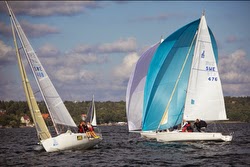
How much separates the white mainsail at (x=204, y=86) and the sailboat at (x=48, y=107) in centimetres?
1032

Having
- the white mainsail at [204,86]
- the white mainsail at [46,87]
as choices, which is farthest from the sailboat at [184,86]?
the white mainsail at [46,87]

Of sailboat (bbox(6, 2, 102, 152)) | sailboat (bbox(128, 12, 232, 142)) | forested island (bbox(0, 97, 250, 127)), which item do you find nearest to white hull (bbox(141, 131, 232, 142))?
sailboat (bbox(128, 12, 232, 142))

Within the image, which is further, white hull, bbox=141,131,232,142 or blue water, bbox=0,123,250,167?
white hull, bbox=141,131,232,142

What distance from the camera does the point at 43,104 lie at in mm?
36344

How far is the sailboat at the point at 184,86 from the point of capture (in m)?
41.7

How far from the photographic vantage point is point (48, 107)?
3497 centimetres

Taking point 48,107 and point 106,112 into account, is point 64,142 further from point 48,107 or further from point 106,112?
point 106,112

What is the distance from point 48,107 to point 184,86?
14.5 meters

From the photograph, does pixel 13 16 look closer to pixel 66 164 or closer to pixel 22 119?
pixel 66 164

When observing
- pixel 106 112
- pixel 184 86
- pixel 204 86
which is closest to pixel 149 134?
pixel 184 86

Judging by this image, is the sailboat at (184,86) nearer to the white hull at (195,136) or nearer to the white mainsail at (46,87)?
the white hull at (195,136)

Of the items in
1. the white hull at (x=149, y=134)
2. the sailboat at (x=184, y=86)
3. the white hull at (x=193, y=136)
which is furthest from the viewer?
the white hull at (x=149, y=134)

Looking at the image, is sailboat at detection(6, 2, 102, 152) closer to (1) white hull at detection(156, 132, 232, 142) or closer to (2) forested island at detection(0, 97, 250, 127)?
(1) white hull at detection(156, 132, 232, 142)

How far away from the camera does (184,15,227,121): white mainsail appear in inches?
1641
